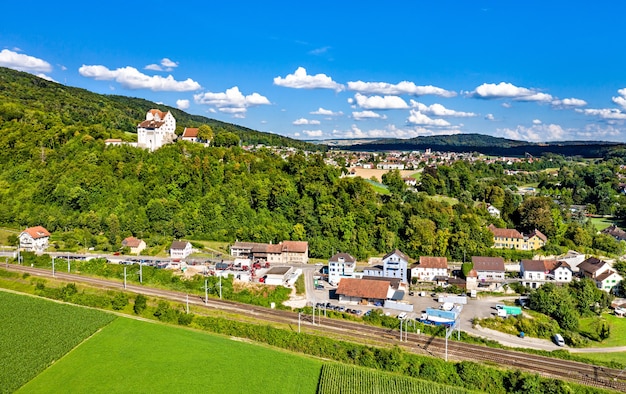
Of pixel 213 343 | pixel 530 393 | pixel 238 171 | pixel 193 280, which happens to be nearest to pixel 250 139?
pixel 238 171

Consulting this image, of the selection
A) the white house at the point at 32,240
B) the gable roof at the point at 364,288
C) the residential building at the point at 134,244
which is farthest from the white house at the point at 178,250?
the gable roof at the point at 364,288

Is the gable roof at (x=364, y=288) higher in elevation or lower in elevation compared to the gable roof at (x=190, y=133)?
lower

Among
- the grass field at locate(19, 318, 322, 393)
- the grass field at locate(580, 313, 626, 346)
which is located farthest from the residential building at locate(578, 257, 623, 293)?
the grass field at locate(19, 318, 322, 393)

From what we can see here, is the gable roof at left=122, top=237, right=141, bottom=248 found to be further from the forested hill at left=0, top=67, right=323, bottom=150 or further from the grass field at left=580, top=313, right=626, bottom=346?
the grass field at left=580, top=313, right=626, bottom=346

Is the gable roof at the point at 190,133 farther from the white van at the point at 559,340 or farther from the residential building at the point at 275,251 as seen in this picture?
the white van at the point at 559,340

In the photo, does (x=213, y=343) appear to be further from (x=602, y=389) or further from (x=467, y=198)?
(x=467, y=198)

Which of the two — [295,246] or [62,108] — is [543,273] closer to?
[295,246]
